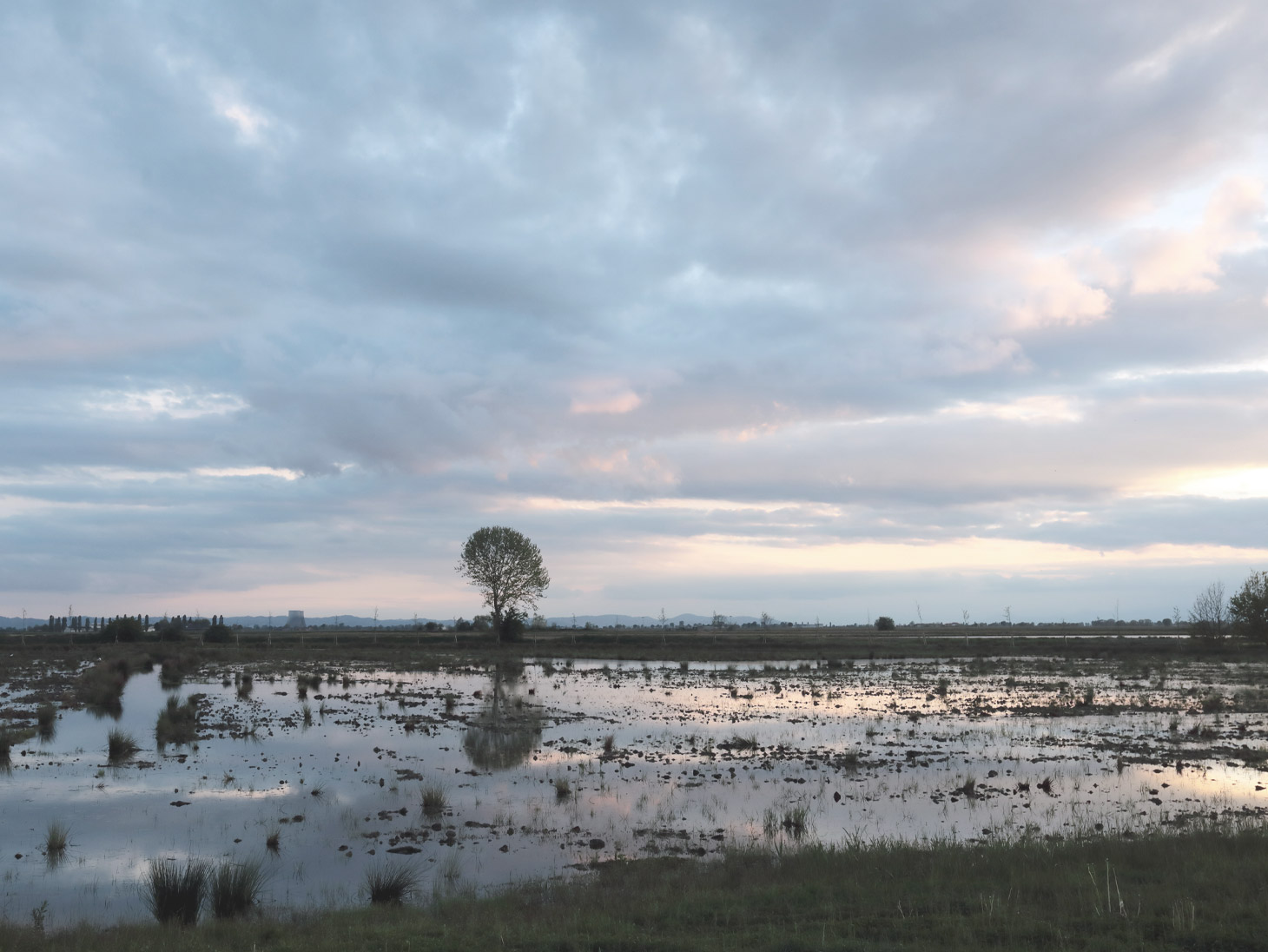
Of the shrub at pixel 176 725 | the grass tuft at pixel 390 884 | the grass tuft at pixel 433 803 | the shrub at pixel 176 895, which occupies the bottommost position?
the shrub at pixel 176 725

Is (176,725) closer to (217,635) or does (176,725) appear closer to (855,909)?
(855,909)

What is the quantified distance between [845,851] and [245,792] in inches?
570

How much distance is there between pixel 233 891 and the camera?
1220cm

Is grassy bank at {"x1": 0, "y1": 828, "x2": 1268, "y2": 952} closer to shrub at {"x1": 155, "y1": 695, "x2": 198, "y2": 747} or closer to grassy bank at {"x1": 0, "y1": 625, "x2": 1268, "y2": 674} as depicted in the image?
shrub at {"x1": 155, "y1": 695, "x2": 198, "y2": 747}

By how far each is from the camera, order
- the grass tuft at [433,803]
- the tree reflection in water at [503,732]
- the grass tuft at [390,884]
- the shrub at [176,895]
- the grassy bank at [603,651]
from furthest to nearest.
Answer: the grassy bank at [603,651] < the tree reflection in water at [503,732] < the grass tuft at [433,803] < the grass tuft at [390,884] < the shrub at [176,895]

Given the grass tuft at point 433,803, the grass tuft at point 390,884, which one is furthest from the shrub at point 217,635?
the grass tuft at point 390,884

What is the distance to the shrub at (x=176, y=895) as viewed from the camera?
38.2 ft

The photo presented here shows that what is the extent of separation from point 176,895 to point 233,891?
76 cm

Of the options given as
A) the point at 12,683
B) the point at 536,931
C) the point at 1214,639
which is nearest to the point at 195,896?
the point at 536,931

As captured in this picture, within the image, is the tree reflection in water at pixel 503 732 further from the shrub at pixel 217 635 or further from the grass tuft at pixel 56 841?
the shrub at pixel 217 635

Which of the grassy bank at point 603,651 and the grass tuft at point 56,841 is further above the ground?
the grass tuft at point 56,841

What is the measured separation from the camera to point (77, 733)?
94.6 feet

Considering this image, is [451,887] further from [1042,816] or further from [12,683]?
[12,683]

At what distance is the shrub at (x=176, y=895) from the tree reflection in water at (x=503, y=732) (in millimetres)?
10845
